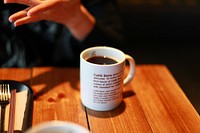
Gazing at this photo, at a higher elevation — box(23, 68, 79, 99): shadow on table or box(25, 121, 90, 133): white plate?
box(25, 121, 90, 133): white plate

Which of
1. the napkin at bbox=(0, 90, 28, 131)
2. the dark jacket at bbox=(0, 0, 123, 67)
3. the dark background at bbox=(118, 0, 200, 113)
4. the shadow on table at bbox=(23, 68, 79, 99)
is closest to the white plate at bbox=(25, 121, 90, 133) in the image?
the napkin at bbox=(0, 90, 28, 131)

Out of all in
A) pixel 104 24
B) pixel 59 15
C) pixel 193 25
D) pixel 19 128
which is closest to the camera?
pixel 19 128

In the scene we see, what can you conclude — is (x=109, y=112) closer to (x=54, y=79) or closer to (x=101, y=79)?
(x=101, y=79)

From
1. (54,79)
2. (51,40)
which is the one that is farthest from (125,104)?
(51,40)

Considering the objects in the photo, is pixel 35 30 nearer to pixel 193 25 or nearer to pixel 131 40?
pixel 131 40

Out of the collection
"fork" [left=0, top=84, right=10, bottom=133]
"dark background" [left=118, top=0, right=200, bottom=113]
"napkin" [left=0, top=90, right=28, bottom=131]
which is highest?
"fork" [left=0, top=84, right=10, bottom=133]

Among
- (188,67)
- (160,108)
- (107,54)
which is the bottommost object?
(188,67)

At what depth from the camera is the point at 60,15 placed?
3.22ft

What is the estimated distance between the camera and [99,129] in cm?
76

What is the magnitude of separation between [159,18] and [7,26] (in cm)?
71

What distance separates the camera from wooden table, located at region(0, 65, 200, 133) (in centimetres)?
78

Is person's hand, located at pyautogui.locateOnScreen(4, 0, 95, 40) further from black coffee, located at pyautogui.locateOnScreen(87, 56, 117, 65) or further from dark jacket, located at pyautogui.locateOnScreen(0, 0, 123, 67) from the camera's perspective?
black coffee, located at pyautogui.locateOnScreen(87, 56, 117, 65)

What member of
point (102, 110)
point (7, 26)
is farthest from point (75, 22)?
point (102, 110)

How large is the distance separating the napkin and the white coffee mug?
0.42 feet
